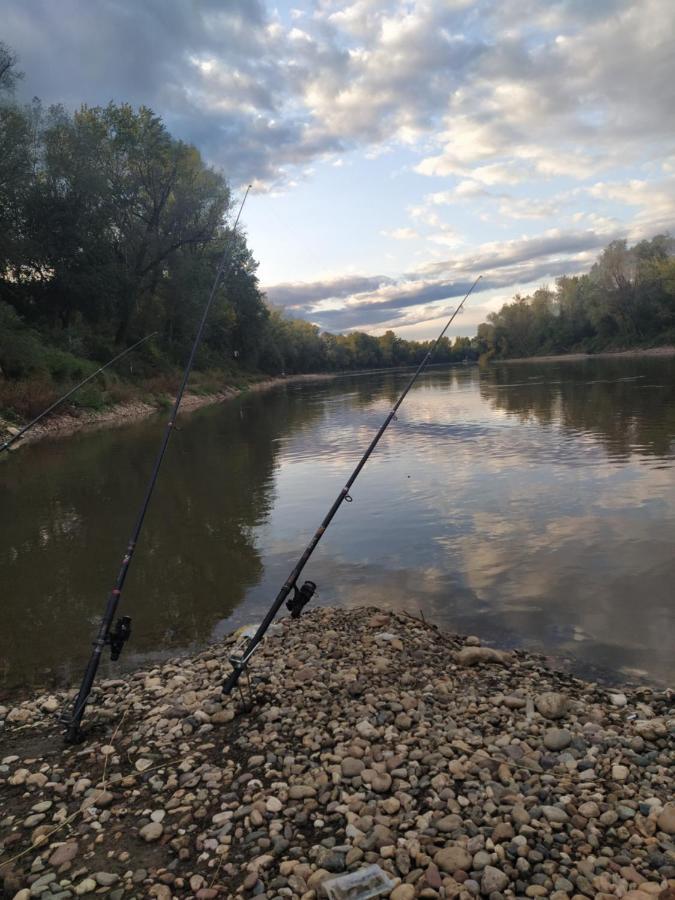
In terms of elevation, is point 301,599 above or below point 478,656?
above

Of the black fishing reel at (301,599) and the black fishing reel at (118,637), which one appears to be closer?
the black fishing reel at (118,637)

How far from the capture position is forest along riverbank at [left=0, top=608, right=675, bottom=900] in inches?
121

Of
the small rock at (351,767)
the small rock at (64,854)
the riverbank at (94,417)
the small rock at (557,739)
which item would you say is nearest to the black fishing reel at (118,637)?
the small rock at (64,854)

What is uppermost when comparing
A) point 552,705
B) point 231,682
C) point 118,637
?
point 118,637

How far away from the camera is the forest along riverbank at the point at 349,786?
10.1 ft

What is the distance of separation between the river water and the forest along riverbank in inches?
54.2

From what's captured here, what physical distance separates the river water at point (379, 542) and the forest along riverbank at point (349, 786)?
1.38m

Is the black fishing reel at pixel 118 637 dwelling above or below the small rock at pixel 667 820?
above

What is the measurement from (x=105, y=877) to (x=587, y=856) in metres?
2.61

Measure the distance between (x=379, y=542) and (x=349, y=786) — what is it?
6349 millimetres

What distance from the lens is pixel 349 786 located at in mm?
3742

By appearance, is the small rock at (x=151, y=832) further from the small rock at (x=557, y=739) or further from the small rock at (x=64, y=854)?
the small rock at (x=557, y=739)

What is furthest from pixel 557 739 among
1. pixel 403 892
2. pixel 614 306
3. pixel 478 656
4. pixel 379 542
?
pixel 614 306

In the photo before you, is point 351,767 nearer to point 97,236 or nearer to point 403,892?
point 403,892
